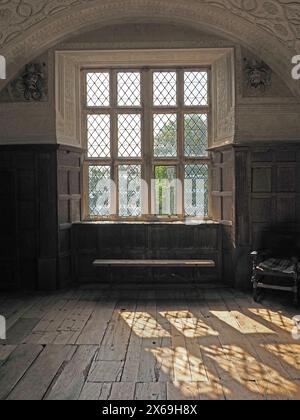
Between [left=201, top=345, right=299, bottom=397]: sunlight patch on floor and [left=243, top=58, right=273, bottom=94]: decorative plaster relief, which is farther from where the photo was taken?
[left=243, top=58, right=273, bottom=94]: decorative plaster relief

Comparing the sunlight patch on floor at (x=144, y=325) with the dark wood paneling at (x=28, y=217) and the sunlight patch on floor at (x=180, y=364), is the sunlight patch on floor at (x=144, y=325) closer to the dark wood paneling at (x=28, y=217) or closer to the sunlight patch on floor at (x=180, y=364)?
the sunlight patch on floor at (x=180, y=364)

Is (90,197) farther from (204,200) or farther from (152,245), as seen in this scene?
(204,200)

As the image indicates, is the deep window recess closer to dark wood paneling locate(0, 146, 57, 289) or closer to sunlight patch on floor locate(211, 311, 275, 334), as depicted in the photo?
dark wood paneling locate(0, 146, 57, 289)

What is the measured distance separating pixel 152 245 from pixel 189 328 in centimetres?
206

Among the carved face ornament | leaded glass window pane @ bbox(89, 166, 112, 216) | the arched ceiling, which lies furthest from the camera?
leaded glass window pane @ bbox(89, 166, 112, 216)

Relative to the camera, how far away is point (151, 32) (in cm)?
616

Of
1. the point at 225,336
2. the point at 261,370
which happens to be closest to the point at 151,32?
the point at 225,336

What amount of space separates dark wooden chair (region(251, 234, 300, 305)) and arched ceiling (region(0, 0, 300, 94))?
206 cm

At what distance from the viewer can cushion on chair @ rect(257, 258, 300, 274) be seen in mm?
5383

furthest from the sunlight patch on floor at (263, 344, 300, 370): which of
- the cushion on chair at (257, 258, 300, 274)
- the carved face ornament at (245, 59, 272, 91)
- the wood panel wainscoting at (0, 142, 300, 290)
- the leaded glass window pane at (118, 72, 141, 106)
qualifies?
the leaded glass window pane at (118, 72, 141, 106)

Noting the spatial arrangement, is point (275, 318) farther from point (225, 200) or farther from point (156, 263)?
point (225, 200)

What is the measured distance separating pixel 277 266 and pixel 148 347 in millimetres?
2194

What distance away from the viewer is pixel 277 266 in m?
5.53

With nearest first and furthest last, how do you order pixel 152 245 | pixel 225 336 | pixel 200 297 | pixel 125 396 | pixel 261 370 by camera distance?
1. pixel 125 396
2. pixel 261 370
3. pixel 225 336
4. pixel 200 297
5. pixel 152 245
